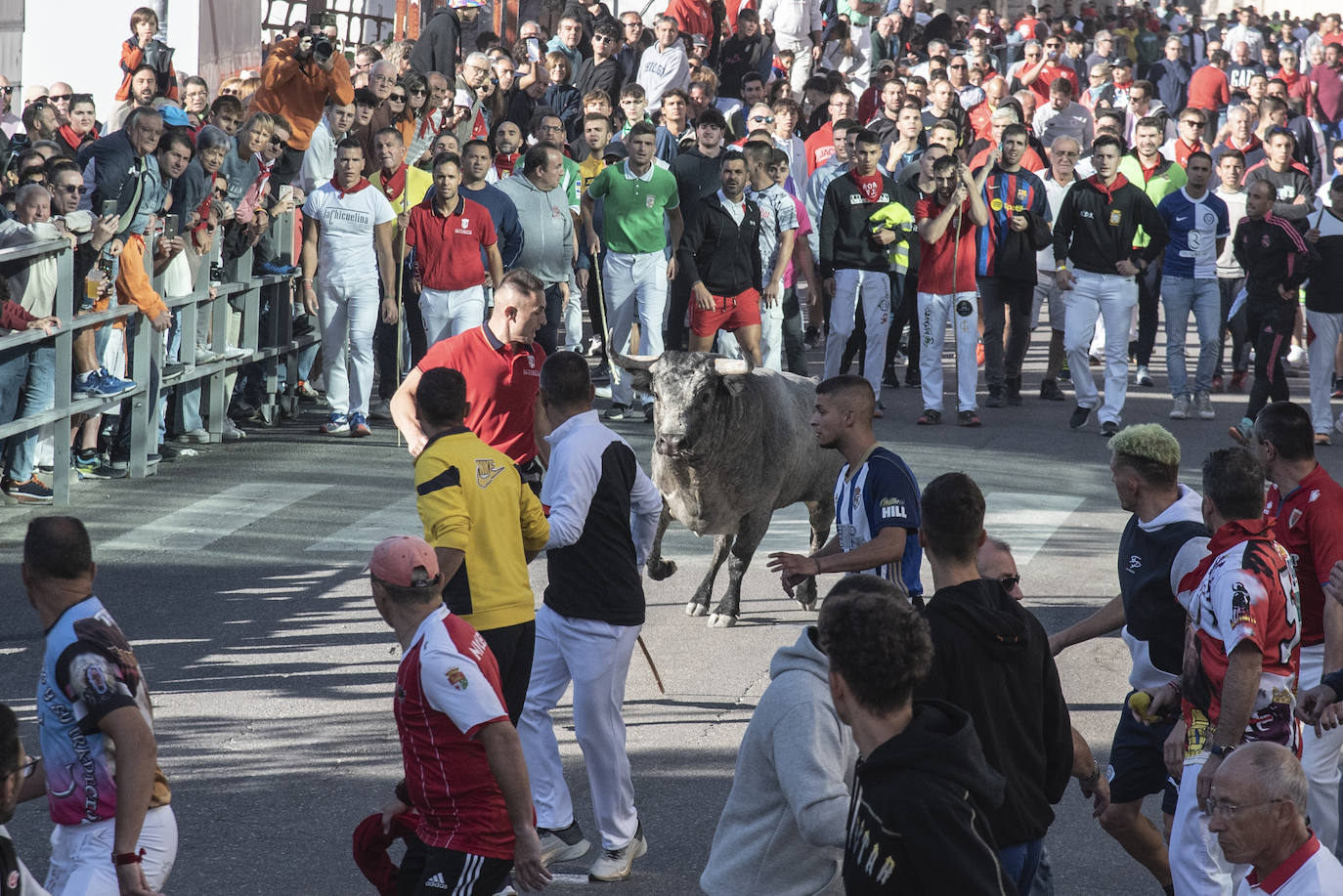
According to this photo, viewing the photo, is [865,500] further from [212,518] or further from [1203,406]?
[1203,406]

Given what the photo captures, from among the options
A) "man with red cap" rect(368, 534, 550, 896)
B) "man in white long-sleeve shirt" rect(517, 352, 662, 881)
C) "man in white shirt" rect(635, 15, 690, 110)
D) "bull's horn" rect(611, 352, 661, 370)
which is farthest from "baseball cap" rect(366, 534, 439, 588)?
"man in white shirt" rect(635, 15, 690, 110)

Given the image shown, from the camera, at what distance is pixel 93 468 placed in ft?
42.9

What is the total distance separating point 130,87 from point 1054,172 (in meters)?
9.84

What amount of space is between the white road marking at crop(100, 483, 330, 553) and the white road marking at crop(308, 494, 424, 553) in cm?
70

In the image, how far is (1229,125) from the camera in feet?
67.7

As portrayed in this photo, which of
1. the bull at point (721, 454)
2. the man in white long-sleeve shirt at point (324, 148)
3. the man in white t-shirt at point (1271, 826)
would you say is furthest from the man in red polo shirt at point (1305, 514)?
the man in white long-sleeve shirt at point (324, 148)

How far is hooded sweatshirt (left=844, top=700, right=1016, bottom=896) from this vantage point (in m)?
3.57

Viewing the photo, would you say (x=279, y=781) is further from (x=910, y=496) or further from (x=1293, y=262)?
(x=1293, y=262)

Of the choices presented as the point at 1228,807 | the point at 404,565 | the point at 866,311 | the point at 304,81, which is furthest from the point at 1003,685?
the point at 304,81

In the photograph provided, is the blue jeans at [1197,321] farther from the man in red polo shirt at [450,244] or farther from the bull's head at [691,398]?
the bull's head at [691,398]

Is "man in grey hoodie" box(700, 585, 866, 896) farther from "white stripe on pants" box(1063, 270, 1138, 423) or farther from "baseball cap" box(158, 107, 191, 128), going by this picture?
"baseball cap" box(158, 107, 191, 128)

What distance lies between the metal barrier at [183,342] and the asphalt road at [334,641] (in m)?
0.42

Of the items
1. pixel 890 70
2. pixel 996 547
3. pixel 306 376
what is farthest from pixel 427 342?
pixel 890 70

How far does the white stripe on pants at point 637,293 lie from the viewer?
15.3 meters
